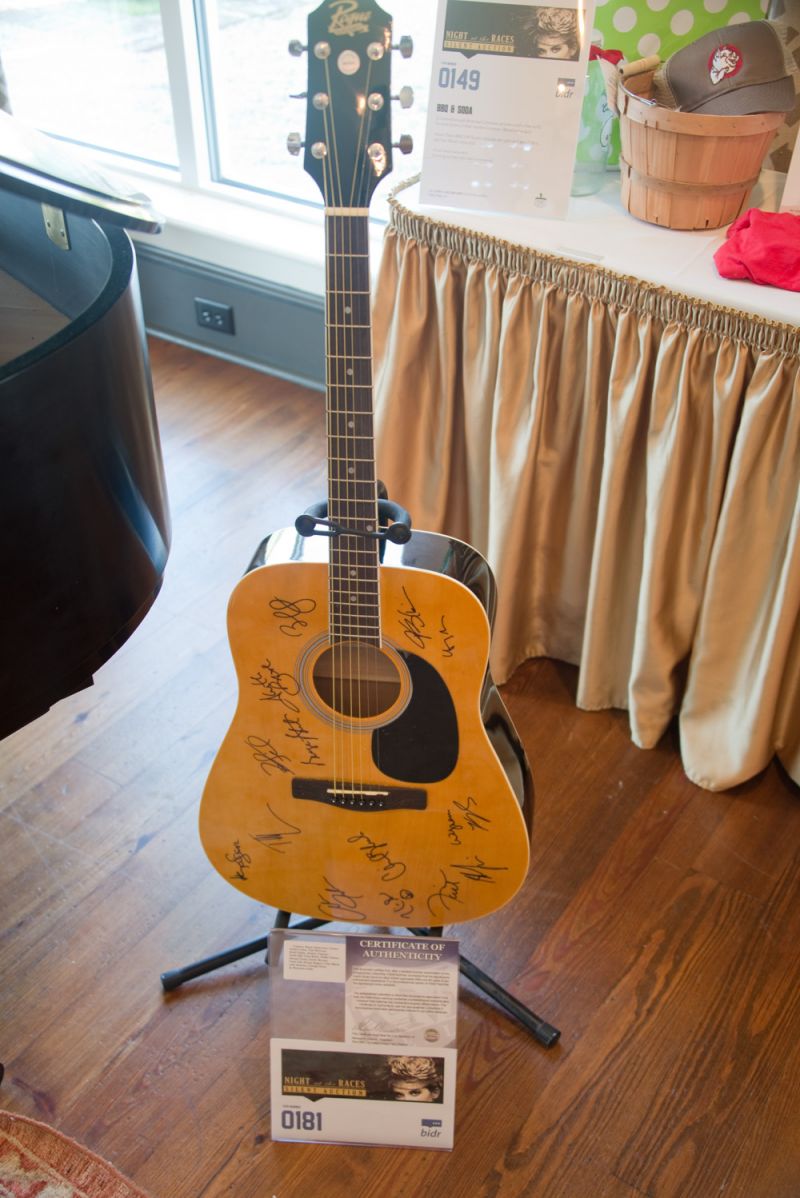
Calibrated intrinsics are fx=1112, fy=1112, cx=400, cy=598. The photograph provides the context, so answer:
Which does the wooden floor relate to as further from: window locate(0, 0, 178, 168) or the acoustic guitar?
window locate(0, 0, 178, 168)

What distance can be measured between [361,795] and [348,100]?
0.73m

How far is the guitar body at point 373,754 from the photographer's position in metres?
1.20

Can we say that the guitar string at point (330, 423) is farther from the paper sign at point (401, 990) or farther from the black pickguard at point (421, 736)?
the paper sign at point (401, 990)

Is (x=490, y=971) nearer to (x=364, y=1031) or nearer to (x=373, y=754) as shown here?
(x=364, y=1031)

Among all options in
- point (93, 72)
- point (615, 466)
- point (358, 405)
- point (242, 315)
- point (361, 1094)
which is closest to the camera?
point (358, 405)

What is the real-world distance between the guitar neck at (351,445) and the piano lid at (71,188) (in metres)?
0.18

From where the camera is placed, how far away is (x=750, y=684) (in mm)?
1728

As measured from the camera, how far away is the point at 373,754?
49.8 inches

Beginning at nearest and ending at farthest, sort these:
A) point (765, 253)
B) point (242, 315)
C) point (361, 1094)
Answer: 1. point (361, 1094)
2. point (765, 253)
3. point (242, 315)

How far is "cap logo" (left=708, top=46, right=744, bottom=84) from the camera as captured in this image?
1.55 metres

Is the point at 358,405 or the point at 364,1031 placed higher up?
the point at 358,405

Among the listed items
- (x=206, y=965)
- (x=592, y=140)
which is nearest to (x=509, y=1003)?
(x=206, y=965)
